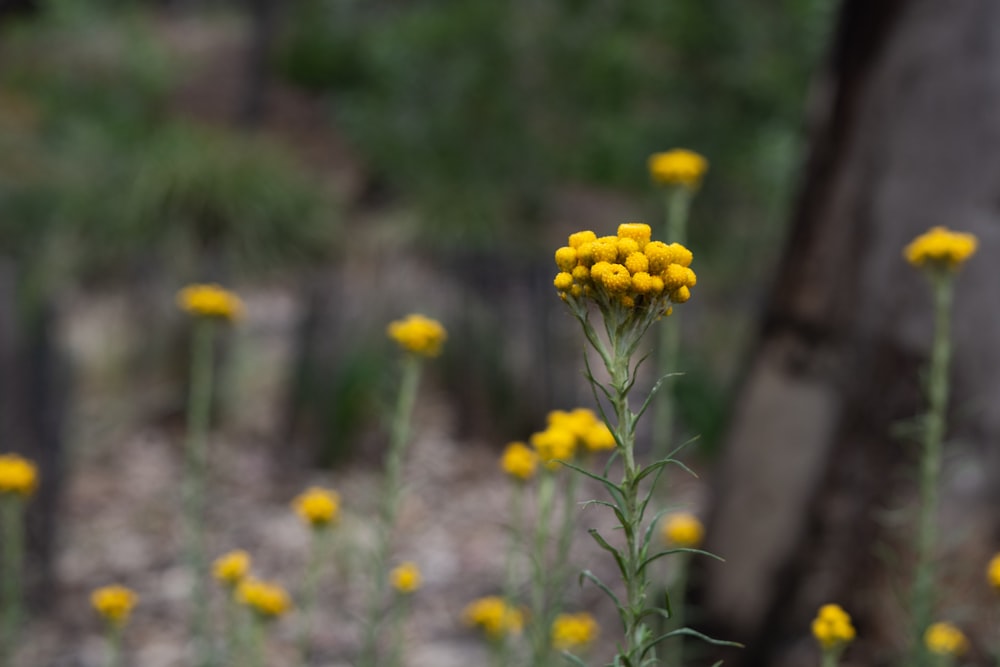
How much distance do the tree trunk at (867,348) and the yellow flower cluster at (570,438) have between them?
903mm

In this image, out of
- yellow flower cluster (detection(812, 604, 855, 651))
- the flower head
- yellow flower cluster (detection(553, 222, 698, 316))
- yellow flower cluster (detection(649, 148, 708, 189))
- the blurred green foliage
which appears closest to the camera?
yellow flower cluster (detection(553, 222, 698, 316))

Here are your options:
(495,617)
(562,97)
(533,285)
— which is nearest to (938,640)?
(495,617)

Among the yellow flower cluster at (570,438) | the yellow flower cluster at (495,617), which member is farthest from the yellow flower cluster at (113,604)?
the yellow flower cluster at (570,438)

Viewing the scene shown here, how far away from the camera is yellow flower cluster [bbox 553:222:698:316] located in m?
0.88

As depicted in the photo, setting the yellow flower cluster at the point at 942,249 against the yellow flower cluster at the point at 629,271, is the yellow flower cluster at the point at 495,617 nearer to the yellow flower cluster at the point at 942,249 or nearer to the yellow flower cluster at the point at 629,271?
the yellow flower cluster at the point at 942,249

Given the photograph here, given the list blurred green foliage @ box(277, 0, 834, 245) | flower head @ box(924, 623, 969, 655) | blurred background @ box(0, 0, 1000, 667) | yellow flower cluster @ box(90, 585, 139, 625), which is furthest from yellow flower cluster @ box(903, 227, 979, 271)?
blurred green foliage @ box(277, 0, 834, 245)

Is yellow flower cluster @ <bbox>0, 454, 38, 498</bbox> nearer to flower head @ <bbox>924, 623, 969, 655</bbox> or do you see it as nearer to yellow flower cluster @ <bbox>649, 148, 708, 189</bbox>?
yellow flower cluster @ <bbox>649, 148, 708, 189</bbox>

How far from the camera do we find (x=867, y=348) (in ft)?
8.07

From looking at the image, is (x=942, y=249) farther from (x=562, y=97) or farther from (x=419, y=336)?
(x=562, y=97)

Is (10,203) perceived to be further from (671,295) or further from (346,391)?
(671,295)

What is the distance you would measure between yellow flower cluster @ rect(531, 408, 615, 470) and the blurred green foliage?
5.73m

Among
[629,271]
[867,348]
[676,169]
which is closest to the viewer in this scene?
[629,271]

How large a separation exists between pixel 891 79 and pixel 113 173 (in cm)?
932

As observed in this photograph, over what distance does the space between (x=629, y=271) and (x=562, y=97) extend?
10.2 meters
